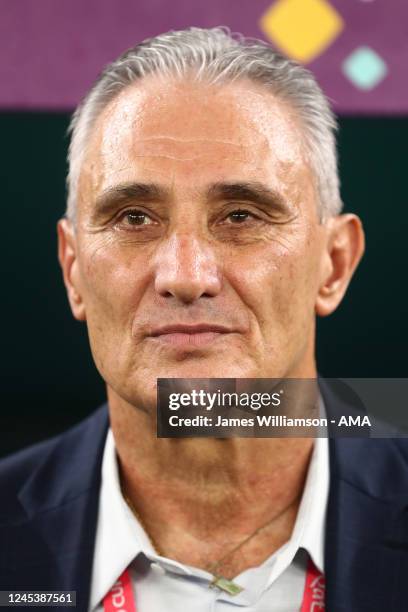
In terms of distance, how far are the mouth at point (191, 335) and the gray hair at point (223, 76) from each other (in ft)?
1.11

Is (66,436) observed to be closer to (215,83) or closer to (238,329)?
(238,329)

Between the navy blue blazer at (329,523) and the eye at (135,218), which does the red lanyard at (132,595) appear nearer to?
the navy blue blazer at (329,523)

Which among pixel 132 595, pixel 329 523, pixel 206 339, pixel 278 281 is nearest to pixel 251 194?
pixel 278 281

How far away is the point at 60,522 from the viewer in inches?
66.1

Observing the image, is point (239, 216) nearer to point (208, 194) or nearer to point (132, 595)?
point (208, 194)

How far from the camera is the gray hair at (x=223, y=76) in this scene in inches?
64.6

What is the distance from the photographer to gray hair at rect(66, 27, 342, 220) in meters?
1.64

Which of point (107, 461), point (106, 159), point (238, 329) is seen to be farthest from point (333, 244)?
point (107, 461)

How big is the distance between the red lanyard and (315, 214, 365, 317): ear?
0.46 m

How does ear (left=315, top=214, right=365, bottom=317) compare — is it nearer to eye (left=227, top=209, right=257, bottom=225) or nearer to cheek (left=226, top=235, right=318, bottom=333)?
cheek (left=226, top=235, right=318, bottom=333)

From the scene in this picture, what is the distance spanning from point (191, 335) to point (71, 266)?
42cm

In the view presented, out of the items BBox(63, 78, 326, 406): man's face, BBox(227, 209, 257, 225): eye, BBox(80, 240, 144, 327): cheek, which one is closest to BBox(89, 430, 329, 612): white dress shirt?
BBox(63, 78, 326, 406): man's face

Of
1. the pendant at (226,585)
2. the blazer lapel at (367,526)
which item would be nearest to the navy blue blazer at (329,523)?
the blazer lapel at (367,526)

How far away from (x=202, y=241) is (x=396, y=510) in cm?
56
